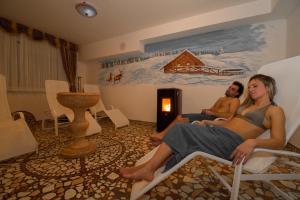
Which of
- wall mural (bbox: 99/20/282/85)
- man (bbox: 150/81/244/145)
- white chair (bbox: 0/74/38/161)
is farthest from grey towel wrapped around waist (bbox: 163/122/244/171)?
wall mural (bbox: 99/20/282/85)

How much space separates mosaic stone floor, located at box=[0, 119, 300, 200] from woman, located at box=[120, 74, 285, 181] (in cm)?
34

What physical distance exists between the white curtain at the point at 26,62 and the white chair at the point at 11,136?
2.00 meters

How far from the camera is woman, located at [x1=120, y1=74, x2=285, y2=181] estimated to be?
2.78ft

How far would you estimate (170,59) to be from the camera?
330 centimetres

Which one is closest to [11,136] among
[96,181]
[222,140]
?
[96,181]

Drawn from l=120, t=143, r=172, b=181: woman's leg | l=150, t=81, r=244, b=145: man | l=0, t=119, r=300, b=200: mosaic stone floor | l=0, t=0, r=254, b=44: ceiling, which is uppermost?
l=0, t=0, r=254, b=44: ceiling

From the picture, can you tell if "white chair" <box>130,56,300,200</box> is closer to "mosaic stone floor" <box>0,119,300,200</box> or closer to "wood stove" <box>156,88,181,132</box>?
"mosaic stone floor" <box>0,119,300,200</box>

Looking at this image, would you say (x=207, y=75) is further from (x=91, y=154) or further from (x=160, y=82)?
(x=91, y=154)

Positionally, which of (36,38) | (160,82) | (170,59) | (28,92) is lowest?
(28,92)

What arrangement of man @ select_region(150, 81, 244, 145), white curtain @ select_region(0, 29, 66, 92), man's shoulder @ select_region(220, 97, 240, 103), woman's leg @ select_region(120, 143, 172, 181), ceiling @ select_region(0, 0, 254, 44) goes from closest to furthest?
woman's leg @ select_region(120, 143, 172, 181) → man @ select_region(150, 81, 244, 145) → man's shoulder @ select_region(220, 97, 240, 103) → ceiling @ select_region(0, 0, 254, 44) → white curtain @ select_region(0, 29, 66, 92)

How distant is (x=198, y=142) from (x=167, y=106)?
2.02 metres

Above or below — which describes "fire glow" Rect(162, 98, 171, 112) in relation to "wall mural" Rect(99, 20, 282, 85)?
below

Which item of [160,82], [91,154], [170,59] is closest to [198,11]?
[170,59]

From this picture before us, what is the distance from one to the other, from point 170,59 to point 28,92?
11.4ft
